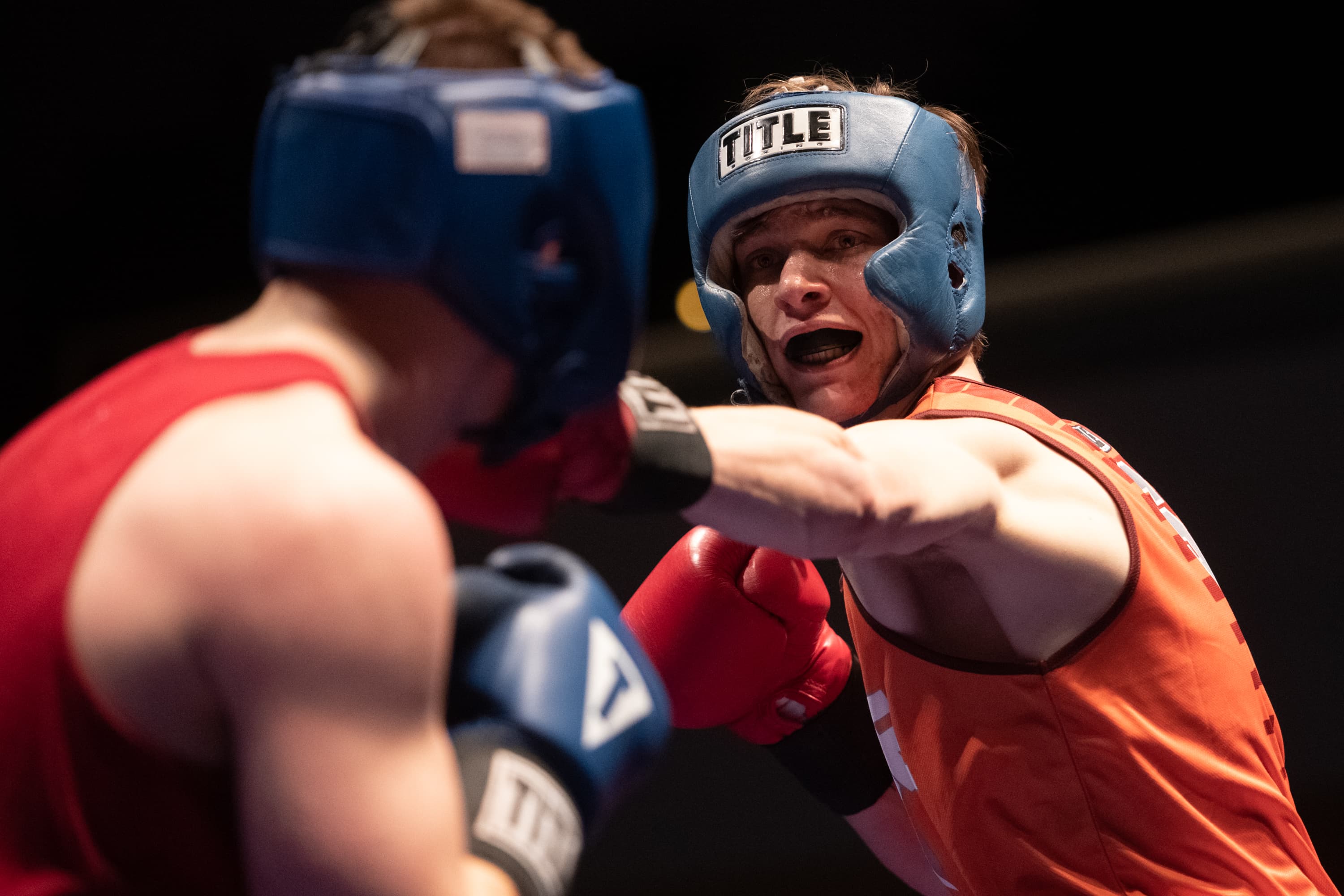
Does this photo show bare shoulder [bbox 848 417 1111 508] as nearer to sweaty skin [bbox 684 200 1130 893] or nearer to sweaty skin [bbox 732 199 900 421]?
sweaty skin [bbox 684 200 1130 893]

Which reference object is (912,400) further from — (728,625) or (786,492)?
(786,492)

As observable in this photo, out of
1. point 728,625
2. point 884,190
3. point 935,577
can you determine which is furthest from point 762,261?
point 935,577

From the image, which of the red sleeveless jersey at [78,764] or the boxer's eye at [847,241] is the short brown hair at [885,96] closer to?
the boxer's eye at [847,241]

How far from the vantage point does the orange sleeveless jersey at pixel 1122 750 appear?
65.6 inches

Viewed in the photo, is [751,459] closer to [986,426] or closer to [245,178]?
[986,426]

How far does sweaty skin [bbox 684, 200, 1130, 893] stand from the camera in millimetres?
1469

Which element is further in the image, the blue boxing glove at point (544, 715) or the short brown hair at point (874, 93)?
the short brown hair at point (874, 93)

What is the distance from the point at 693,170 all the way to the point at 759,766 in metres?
2.78

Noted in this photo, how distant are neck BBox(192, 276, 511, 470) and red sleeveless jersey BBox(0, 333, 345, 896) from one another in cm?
8

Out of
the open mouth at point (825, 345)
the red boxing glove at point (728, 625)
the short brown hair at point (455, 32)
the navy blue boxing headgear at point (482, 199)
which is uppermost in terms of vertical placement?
the short brown hair at point (455, 32)

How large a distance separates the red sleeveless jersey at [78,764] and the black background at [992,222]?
3759 mm

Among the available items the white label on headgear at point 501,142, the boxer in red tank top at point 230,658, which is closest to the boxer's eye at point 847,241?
the white label on headgear at point 501,142

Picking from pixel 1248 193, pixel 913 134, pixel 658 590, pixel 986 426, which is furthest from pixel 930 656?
pixel 1248 193

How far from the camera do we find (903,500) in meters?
1.49
